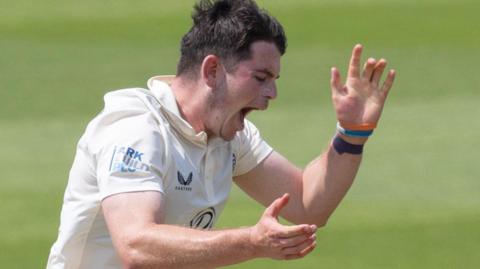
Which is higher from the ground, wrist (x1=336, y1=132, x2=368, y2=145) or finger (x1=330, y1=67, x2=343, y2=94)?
finger (x1=330, y1=67, x2=343, y2=94)

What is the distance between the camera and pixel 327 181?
6.05 m

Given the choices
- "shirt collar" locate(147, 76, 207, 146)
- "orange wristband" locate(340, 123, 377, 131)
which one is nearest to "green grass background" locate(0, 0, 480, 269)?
"orange wristband" locate(340, 123, 377, 131)

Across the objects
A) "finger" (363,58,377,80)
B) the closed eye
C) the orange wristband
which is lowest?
the orange wristband

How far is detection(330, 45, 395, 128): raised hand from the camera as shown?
5844mm

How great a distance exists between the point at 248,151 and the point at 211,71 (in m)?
0.64

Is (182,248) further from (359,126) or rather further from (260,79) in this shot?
(359,126)

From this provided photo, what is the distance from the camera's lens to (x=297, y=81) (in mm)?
10742

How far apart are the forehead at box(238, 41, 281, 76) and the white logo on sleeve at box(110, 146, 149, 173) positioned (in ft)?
2.12

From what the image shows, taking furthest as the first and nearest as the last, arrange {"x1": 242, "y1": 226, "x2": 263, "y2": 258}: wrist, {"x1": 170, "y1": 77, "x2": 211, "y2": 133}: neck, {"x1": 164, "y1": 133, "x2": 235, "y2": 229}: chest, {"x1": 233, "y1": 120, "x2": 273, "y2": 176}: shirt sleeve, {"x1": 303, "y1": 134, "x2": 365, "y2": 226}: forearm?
{"x1": 233, "y1": 120, "x2": 273, "y2": 176}: shirt sleeve < {"x1": 303, "y1": 134, "x2": 365, "y2": 226}: forearm < {"x1": 170, "y1": 77, "x2": 211, "y2": 133}: neck < {"x1": 164, "y1": 133, "x2": 235, "y2": 229}: chest < {"x1": 242, "y1": 226, "x2": 263, "y2": 258}: wrist

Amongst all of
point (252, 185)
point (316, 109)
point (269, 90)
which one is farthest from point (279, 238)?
point (316, 109)

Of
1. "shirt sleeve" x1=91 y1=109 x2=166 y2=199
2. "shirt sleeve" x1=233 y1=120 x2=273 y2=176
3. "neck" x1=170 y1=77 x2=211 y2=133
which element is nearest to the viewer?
"shirt sleeve" x1=91 y1=109 x2=166 y2=199

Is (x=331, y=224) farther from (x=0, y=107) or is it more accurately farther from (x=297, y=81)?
(x=0, y=107)

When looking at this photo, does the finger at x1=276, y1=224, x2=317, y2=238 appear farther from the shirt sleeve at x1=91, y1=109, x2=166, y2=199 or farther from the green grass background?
the green grass background

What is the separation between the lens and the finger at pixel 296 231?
4.75m
